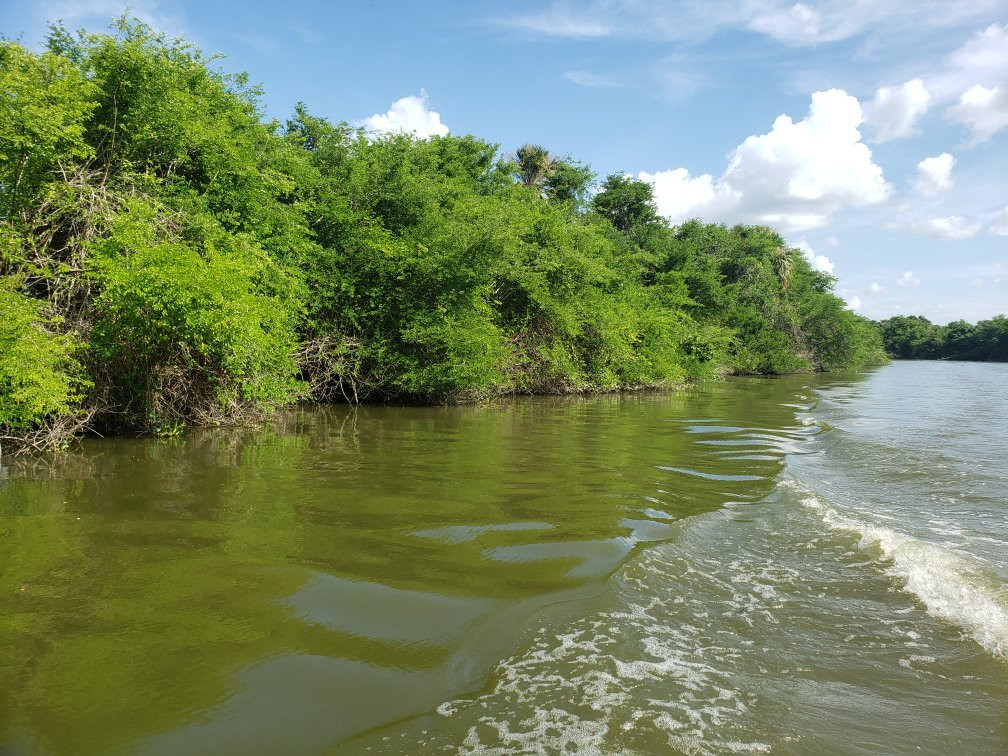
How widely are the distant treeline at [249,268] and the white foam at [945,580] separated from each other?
8.34 meters

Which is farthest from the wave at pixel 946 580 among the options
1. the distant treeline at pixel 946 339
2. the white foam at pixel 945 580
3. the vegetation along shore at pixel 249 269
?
the distant treeline at pixel 946 339

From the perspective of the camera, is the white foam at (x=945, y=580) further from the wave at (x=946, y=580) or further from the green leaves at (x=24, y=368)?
the green leaves at (x=24, y=368)

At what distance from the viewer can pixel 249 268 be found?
9.36m

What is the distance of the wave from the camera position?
12.4 ft

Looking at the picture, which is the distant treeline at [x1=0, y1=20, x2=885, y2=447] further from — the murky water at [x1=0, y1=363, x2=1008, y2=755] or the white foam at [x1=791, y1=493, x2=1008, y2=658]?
the white foam at [x1=791, y1=493, x2=1008, y2=658]

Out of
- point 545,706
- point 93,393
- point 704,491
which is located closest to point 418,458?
point 704,491

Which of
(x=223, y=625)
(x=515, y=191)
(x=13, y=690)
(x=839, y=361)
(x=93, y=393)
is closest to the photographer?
(x=13, y=690)

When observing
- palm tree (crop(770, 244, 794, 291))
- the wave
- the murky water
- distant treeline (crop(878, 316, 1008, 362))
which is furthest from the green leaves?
distant treeline (crop(878, 316, 1008, 362))

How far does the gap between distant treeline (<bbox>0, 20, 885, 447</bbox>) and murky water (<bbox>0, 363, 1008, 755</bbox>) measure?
201 cm

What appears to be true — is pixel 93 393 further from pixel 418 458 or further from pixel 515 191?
pixel 515 191

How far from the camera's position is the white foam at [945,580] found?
3770 millimetres

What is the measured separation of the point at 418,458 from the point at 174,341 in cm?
423

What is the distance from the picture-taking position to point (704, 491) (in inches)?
277

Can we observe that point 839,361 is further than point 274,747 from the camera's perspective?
Yes
